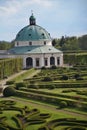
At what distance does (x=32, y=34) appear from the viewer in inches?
3688

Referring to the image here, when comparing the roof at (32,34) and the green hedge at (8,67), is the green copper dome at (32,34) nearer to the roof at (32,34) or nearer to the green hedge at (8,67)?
the roof at (32,34)

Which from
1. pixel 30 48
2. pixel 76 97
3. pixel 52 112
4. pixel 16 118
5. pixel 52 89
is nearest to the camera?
pixel 16 118

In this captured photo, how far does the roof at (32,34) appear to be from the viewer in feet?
305

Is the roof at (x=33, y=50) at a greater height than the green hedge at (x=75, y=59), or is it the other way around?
the roof at (x=33, y=50)

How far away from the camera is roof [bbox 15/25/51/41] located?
9300 centimetres

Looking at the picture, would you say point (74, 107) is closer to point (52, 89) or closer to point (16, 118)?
point (16, 118)

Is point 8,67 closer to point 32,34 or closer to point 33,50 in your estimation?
point 33,50

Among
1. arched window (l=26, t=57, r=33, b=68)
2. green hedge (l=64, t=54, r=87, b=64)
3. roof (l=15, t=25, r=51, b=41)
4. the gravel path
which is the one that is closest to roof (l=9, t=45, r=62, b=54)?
arched window (l=26, t=57, r=33, b=68)

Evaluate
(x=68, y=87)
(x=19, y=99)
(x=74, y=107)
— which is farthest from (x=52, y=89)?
(x=74, y=107)

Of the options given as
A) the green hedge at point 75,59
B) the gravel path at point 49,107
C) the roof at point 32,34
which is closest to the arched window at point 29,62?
the roof at point 32,34

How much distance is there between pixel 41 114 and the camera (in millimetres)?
27969

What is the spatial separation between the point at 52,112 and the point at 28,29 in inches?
2670

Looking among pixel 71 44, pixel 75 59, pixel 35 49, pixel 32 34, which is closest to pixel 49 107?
pixel 35 49

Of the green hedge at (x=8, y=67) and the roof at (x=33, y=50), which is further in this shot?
the roof at (x=33, y=50)
